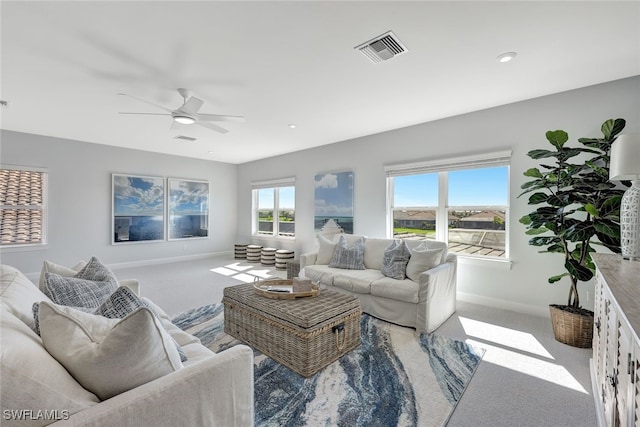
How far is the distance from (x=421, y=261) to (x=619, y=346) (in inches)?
80.0

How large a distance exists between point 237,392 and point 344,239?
312 cm

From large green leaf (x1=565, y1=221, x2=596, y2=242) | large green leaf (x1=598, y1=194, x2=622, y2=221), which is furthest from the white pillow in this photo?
large green leaf (x1=598, y1=194, x2=622, y2=221)

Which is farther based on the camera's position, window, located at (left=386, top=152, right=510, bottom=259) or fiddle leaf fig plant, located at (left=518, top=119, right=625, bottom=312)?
window, located at (left=386, top=152, right=510, bottom=259)

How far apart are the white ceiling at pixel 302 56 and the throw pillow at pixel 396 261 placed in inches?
71.3

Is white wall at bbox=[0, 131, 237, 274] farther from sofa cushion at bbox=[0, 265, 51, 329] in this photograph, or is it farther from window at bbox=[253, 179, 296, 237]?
sofa cushion at bbox=[0, 265, 51, 329]

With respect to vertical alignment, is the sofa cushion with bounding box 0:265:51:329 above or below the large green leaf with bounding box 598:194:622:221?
below

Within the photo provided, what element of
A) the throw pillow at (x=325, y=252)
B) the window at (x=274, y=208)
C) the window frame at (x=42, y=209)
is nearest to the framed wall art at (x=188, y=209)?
the window at (x=274, y=208)

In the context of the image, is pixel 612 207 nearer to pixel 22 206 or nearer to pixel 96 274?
pixel 96 274

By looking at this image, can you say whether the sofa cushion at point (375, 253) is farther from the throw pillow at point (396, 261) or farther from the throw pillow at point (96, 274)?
the throw pillow at point (96, 274)

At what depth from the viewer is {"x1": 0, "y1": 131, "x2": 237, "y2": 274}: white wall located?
493 cm

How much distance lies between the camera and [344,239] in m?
4.19

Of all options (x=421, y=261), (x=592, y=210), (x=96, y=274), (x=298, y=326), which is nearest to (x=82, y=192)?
(x=96, y=274)

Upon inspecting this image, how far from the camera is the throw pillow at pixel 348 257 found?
12.6 ft

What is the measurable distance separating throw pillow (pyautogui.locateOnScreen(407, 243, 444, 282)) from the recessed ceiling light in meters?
1.97
